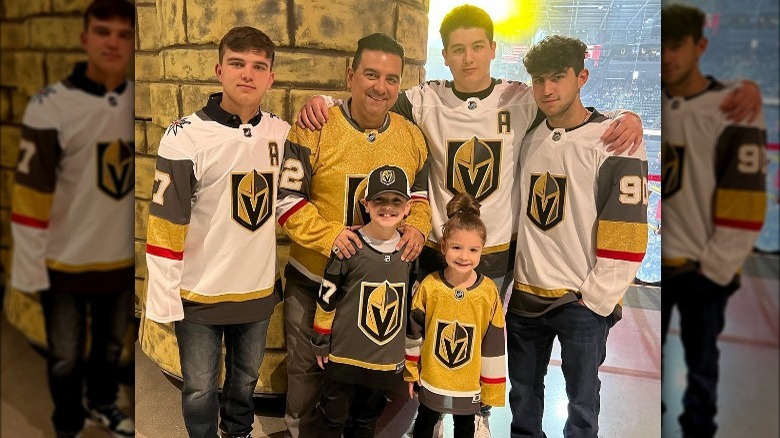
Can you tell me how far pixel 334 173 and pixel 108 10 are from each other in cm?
103

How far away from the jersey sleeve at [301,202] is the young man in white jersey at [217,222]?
0.03 m

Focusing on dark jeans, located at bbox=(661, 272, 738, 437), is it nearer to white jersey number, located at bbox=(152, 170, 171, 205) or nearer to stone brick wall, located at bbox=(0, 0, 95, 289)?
stone brick wall, located at bbox=(0, 0, 95, 289)

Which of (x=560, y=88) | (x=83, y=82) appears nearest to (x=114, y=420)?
(x=83, y=82)

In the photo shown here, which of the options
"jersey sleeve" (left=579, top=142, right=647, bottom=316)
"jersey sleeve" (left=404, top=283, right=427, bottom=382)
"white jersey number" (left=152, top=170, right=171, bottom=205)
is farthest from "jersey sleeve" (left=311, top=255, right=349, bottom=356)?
"jersey sleeve" (left=579, top=142, right=647, bottom=316)

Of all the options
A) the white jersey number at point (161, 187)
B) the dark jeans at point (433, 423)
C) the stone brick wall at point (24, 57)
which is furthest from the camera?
the dark jeans at point (433, 423)

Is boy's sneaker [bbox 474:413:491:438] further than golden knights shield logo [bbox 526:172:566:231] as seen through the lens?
Yes

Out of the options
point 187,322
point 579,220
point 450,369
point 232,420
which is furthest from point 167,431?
point 579,220

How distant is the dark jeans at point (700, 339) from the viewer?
3.81ft

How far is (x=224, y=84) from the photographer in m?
1.78

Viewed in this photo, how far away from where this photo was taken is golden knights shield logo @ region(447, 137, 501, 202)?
1864mm

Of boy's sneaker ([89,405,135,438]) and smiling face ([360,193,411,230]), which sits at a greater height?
smiling face ([360,193,411,230])

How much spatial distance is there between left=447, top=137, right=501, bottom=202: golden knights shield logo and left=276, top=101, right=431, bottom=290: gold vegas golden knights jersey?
13cm

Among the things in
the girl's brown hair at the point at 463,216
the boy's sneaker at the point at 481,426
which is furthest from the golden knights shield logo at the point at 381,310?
the boy's sneaker at the point at 481,426

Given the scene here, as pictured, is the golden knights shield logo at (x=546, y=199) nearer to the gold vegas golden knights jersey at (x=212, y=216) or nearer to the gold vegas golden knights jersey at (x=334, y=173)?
the gold vegas golden knights jersey at (x=334, y=173)
